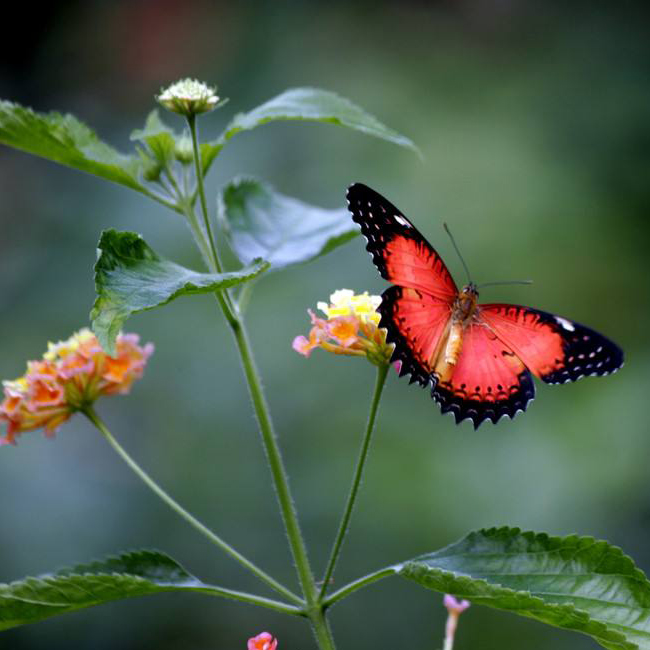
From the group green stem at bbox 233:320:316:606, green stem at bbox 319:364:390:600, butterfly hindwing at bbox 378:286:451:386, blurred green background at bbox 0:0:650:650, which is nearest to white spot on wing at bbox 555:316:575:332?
butterfly hindwing at bbox 378:286:451:386

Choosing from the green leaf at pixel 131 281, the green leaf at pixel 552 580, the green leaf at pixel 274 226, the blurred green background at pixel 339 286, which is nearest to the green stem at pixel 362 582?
the green leaf at pixel 552 580

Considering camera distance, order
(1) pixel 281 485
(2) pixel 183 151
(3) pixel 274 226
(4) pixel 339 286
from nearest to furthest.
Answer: (1) pixel 281 485 → (2) pixel 183 151 → (3) pixel 274 226 → (4) pixel 339 286

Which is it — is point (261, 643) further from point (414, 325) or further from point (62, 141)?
point (62, 141)

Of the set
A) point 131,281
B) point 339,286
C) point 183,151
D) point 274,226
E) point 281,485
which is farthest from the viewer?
point 339,286

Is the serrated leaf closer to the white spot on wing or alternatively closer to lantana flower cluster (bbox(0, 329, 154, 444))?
lantana flower cluster (bbox(0, 329, 154, 444))

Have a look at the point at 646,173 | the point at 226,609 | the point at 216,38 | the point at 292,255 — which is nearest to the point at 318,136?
the point at 216,38

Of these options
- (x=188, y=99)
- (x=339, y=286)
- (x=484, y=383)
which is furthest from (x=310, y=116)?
(x=339, y=286)

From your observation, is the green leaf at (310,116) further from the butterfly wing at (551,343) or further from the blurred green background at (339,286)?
the blurred green background at (339,286)
